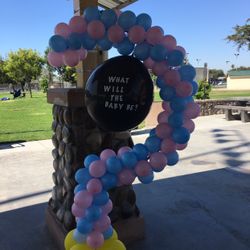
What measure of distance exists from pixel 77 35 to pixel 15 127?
10.2m

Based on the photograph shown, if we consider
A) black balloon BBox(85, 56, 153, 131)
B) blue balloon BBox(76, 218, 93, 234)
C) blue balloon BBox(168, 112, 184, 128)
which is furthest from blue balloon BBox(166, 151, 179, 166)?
blue balloon BBox(76, 218, 93, 234)

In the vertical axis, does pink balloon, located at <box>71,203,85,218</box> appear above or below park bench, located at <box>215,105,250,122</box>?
above

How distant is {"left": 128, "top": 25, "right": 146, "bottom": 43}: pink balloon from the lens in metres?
2.54

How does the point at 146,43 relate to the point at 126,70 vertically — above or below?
above

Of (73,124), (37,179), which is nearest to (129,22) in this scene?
(73,124)

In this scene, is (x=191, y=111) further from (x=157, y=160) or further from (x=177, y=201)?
(x=177, y=201)

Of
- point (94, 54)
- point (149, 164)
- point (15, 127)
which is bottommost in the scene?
point (15, 127)

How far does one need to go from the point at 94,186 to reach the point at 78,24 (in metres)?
1.22

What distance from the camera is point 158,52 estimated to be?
2572 mm

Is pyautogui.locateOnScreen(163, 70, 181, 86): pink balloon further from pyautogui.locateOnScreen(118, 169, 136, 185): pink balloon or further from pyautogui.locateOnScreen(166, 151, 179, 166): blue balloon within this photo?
pyautogui.locateOnScreen(118, 169, 136, 185): pink balloon

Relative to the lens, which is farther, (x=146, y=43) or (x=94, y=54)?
(x=94, y=54)

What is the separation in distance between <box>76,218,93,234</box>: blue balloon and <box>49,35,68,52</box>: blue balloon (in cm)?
130

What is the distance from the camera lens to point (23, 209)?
4.32 m

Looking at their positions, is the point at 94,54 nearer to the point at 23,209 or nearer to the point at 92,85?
the point at 92,85
